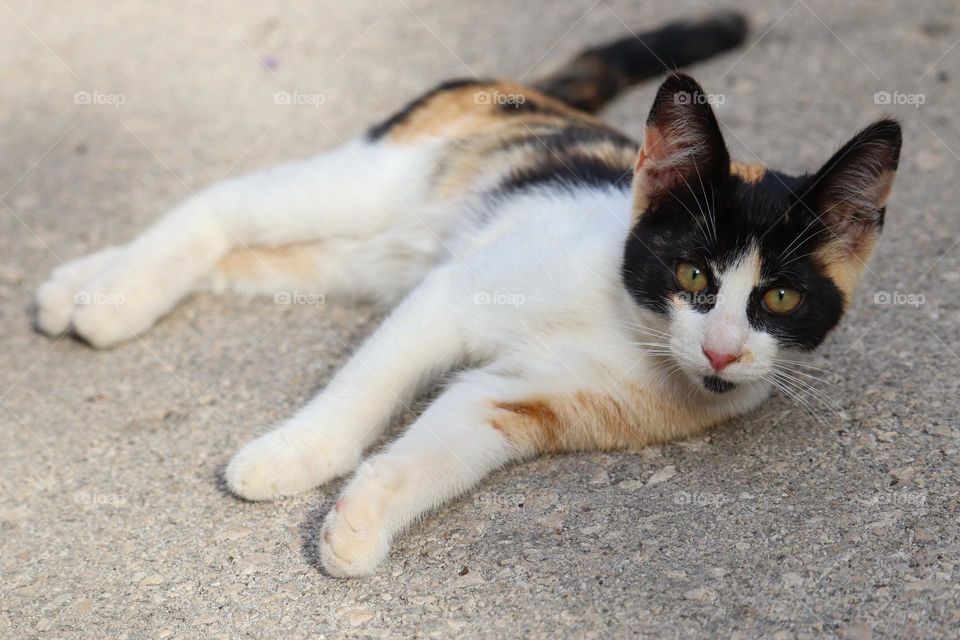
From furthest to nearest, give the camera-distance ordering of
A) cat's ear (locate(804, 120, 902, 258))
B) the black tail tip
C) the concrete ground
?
the black tail tip
cat's ear (locate(804, 120, 902, 258))
the concrete ground

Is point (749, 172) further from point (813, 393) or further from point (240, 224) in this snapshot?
point (240, 224)

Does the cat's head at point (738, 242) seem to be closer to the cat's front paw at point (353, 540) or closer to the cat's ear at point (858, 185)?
the cat's ear at point (858, 185)

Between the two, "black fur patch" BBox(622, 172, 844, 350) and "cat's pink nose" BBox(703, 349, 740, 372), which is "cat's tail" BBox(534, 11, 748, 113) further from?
"cat's pink nose" BBox(703, 349, 740, 372)

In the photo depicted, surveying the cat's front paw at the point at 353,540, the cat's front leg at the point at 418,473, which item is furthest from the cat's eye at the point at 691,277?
the cat's front paw at the point at 353,540

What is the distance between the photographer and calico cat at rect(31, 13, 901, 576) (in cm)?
210

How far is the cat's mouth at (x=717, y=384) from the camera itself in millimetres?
2158

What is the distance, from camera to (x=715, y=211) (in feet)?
7.02

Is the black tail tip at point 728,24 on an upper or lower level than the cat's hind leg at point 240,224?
upper

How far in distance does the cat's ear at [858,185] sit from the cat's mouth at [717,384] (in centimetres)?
44

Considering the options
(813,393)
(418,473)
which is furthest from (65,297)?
(813,393)

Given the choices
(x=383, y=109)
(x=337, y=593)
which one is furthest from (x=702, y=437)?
(x=383, y=109)

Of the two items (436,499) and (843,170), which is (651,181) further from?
(436,499)

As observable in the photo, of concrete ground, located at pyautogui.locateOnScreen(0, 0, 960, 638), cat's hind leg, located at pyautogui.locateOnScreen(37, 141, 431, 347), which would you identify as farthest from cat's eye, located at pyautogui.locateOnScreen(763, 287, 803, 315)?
cat's hind leg, located at pyautogui.locateOnScreen(37, 141, 431, 347)

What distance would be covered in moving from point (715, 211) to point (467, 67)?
2802 millimetres
